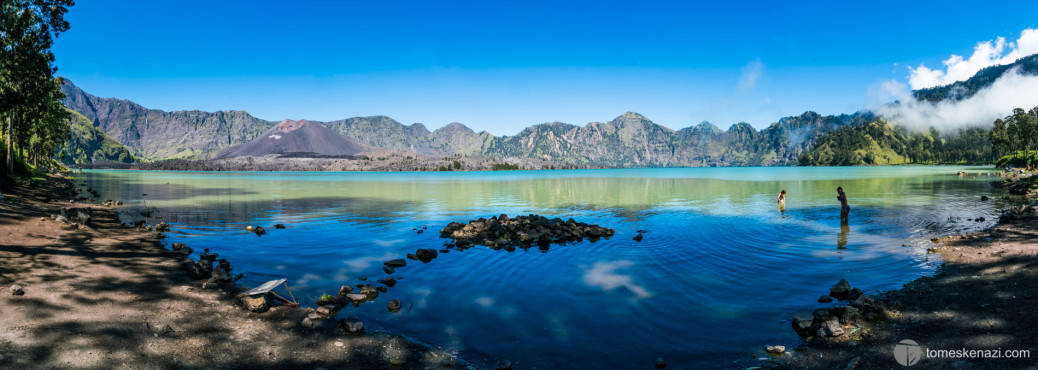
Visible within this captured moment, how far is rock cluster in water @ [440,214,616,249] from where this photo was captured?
28141 mm

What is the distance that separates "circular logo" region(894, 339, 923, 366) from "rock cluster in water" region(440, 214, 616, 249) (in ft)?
61.6

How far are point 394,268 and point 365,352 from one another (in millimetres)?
10475

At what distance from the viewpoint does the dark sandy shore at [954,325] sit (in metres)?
9.91

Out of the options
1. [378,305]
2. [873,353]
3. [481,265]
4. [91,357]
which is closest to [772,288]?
[873,353]

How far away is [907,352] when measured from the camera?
10.4m

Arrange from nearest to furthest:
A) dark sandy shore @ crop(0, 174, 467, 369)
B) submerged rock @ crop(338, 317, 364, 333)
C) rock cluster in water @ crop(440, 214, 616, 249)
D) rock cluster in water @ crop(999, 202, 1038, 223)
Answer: dark sandy shore @ crop(0, 174, 467, 369)
submerged rock @ crop(338, 317, 364, 333)
rock cluster in water @ crop(440, 214, 616, 249)
rock cluster in water @ crop(999, 202, 1038, 223)

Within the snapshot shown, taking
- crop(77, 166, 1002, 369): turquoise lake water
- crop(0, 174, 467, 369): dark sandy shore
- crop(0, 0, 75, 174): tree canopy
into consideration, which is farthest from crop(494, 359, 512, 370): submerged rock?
crop(0, 0, 75, 174): tree canopy

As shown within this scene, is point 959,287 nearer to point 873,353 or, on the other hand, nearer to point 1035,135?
point 873,353

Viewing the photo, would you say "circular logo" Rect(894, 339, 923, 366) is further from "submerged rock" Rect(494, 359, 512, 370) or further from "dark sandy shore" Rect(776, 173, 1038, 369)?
"submerged rock" Rect(494, 359, 512, 370)

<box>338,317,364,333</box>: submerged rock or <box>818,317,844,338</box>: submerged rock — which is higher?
<box>818,317,844,338</box>: submerged rock

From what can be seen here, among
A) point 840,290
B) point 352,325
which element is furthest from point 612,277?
point 352,325

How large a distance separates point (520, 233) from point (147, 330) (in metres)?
20.2

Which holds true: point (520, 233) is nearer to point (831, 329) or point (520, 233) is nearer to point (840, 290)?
point (840, 290)

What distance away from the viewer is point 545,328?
1347 cm
